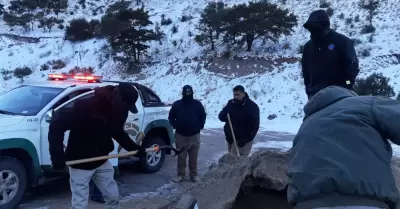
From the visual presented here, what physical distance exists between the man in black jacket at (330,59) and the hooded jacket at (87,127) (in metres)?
2.01

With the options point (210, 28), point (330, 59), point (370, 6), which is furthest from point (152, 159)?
point (370, 6)

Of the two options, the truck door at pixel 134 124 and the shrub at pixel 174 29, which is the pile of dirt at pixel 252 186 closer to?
the truck door at pixel 134 124

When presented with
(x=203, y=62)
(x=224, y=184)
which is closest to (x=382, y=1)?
(x=203, y=62)

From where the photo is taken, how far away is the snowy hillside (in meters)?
21.0

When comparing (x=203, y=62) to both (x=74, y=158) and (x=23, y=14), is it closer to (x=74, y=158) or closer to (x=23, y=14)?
(x=23, y=14)

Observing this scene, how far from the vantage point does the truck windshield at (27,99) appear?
6.98 metres

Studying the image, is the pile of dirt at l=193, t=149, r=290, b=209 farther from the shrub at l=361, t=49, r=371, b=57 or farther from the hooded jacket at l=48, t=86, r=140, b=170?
the shrub at l=361, t=49, r=371, b=57

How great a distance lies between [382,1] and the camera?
28859 mm

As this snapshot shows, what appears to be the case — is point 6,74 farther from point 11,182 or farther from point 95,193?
point 11,182

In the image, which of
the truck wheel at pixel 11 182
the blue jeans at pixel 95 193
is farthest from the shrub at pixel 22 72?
the truck wheel at pixel 11 182

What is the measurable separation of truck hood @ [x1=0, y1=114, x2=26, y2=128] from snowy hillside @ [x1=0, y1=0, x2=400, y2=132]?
10.3m

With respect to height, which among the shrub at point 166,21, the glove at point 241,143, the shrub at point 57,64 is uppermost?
the shrub at point 166,21

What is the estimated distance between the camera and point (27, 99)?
7312 mm

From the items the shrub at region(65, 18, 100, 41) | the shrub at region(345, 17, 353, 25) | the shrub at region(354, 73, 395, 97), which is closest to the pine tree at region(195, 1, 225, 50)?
the shrub at region(345, 17, 353, 25)
